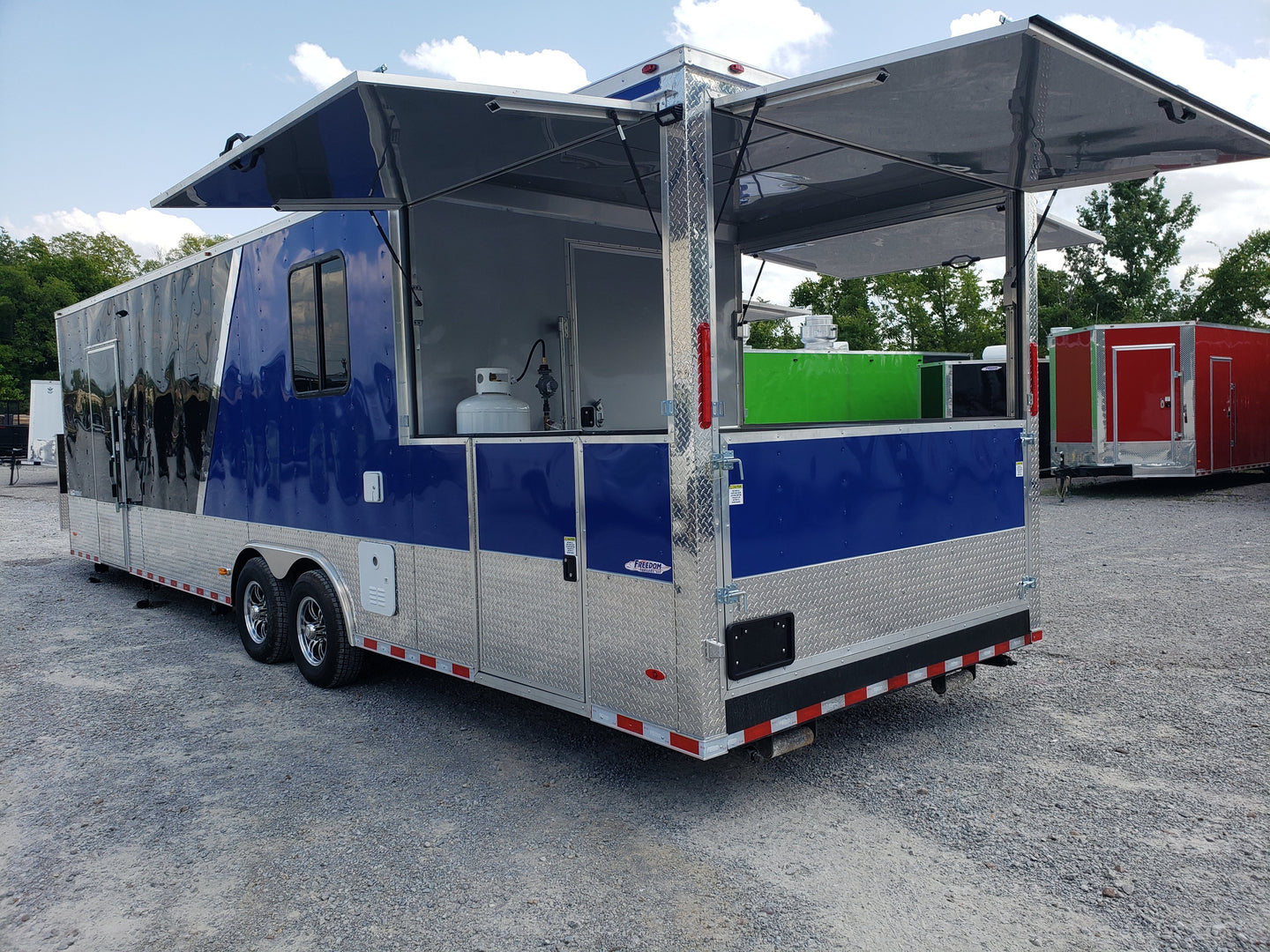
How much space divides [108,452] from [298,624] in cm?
380

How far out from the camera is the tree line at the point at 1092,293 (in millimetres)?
33531

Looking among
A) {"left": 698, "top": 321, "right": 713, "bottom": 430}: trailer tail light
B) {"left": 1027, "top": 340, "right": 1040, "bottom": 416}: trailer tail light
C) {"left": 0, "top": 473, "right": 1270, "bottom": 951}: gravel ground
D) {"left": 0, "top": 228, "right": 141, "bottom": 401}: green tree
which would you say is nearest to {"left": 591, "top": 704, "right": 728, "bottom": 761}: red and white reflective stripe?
{"left": 0, "top": 473, "right": 1270, "bottom": 951}: gravel ground

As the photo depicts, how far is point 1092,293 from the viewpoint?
122 feet

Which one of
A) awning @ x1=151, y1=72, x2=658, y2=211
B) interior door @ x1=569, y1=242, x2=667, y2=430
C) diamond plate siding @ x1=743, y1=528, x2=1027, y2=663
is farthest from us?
interior door @ x1=569, y1=242, x2=667, y2=430

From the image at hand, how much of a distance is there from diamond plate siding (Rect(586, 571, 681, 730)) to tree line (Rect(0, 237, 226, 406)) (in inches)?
1697

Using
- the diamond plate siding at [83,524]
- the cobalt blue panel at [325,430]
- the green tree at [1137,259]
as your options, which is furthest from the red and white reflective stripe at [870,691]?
the green tree at [1137,259]

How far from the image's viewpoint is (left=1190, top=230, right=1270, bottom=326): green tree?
111 feet

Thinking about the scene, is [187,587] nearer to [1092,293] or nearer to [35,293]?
[1092,293]

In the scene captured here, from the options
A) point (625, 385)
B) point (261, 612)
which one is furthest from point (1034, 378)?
point (261, 612)

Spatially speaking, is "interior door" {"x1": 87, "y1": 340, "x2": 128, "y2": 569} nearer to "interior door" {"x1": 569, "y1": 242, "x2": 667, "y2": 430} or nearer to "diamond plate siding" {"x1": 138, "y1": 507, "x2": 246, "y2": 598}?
"diamond plate siding" {"x1": 138, "y1": 507, "x2": 246, "y2": 598}

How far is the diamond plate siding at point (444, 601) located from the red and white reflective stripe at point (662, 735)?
35.8 inches

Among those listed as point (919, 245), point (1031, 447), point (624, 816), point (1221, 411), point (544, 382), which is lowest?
point (624, 816)

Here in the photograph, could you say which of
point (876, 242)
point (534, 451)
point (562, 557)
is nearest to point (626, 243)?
point (876, 242)

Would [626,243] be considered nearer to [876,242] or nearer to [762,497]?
[876,242]
